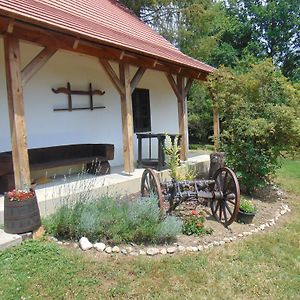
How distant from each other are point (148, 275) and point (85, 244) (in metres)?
0.91

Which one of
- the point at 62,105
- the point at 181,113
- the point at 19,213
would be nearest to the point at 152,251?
the point at 19,213

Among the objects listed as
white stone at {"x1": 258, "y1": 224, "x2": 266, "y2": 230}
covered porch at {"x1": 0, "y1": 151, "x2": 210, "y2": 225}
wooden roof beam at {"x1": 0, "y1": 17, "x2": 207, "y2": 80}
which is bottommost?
white stone at {"x1": 258, "y1": 224, "x2": 266, "y2": 230}

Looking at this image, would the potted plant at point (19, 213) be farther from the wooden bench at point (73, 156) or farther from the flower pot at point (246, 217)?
the flower pot at point (246, 217)

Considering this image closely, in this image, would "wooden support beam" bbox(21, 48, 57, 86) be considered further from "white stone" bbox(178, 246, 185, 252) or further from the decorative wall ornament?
"white stone" bbox(178, 246, 185, 252)

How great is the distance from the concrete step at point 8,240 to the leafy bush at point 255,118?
4385 millimetres

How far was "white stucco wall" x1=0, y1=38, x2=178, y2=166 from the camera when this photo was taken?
627cm

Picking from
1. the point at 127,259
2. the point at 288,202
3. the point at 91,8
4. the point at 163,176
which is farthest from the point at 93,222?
the point at 91,8

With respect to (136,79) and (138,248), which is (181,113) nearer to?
(136,79)

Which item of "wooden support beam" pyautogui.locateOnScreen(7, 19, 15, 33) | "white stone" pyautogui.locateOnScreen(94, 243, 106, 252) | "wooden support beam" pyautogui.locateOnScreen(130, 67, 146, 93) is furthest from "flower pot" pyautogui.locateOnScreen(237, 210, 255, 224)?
"wooden support beam" pyautogui.locateOnScreen(7, 19, 15, 33)

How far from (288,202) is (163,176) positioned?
2654 mm

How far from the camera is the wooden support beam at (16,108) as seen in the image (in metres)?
4.41

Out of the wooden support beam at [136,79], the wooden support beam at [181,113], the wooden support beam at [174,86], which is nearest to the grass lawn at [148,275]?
the wooden support beam at [136,79]

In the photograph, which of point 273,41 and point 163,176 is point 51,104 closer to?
point 163,176

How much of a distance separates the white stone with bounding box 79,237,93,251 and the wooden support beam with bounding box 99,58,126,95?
3339 millimetres
